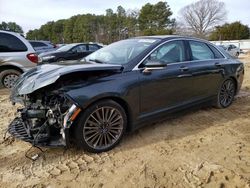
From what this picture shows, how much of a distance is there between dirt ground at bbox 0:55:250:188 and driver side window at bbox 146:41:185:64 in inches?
45.3

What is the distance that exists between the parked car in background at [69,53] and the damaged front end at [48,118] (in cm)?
795

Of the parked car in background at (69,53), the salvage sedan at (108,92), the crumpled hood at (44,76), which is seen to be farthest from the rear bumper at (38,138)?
the parked car in background at (69,53)

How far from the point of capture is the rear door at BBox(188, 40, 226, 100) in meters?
4.63

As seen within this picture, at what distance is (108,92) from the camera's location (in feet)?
11.1

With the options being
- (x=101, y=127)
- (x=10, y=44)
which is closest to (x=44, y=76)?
(x=101, y=127)

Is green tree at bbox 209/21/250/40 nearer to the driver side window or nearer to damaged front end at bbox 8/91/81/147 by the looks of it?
the driver side window

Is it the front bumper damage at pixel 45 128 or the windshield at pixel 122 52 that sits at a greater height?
the windshield at pixel 122 52

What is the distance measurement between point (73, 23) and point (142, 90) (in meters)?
58.2

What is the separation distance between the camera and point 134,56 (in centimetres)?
387

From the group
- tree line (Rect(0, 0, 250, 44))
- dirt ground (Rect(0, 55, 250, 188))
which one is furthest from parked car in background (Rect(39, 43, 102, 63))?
tree line (Rect(0, 0, 250, 44))

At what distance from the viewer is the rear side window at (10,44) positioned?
6.93m

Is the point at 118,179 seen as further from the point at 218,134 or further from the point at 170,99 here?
the point at 218,134

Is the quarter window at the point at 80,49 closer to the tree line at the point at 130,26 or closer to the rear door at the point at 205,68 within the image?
the rear door at the point at 205,68

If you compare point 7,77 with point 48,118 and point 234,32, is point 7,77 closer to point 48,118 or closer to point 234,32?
point 48,118
